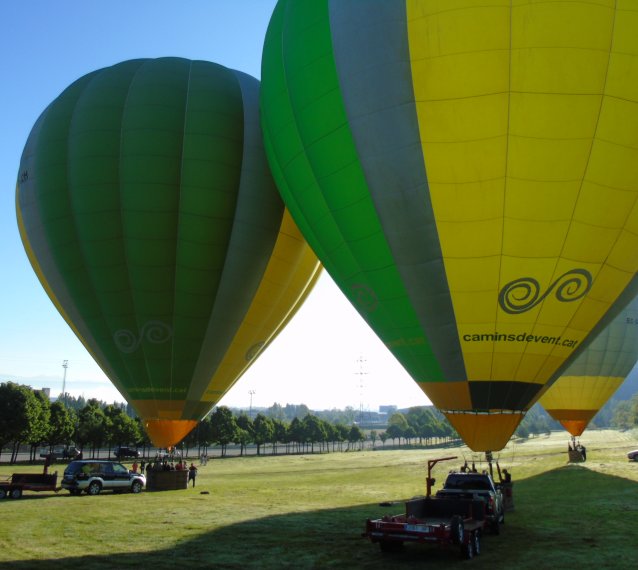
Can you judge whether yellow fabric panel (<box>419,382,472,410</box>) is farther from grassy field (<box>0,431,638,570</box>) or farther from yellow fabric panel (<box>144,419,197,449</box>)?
yellow fabric panel (<box>144,419,197,449</box>)

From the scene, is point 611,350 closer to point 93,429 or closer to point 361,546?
point 361,546

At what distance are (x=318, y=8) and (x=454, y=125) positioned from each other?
18.0 ft

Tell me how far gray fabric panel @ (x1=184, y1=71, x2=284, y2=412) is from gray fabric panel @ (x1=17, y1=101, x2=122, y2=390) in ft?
12.5

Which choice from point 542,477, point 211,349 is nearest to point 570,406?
point 542,477

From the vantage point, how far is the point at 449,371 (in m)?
13.3

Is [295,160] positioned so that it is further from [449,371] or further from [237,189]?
[449,371]

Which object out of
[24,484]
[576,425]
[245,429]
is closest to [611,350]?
[576,425]

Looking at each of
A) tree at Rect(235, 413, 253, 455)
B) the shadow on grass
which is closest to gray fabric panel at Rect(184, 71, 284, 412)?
the shadow on grass

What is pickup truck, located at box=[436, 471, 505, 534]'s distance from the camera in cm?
1388

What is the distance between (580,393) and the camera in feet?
106

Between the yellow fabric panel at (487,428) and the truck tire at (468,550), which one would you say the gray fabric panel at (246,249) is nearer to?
the yellow fabric panel at (487,428)

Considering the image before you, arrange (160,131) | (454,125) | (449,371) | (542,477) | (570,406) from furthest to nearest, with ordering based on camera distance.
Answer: (570,406)
(542,477)
(160,131)
(449,371)
(454,125)

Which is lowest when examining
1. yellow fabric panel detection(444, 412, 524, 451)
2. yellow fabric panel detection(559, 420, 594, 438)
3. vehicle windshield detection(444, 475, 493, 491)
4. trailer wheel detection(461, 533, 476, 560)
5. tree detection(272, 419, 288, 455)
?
tree detection(272, 419, 288, 455)

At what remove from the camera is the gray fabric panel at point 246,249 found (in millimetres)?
20094
